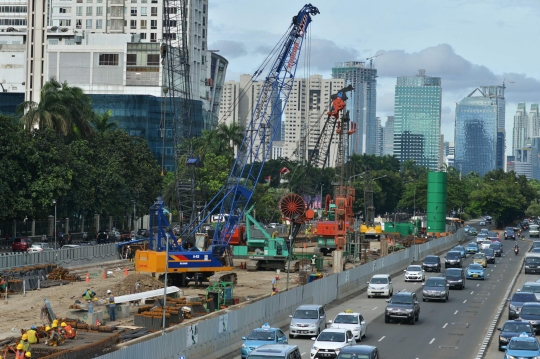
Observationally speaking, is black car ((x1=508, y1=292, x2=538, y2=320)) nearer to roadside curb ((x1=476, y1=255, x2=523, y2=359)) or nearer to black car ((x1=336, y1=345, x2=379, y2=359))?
roadside curb ((x1=476, y1=255, x2=523, y2=359))

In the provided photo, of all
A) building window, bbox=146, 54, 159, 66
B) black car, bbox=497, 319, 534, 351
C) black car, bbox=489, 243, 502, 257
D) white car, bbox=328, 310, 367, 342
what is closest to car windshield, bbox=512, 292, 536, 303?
black car, bbox=497, 319, 534, 351

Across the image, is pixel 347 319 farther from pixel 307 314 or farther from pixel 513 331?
pixel 513 331

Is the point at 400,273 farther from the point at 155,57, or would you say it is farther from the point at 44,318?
the point at 155,57

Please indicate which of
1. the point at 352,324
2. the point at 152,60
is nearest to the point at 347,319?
the point at 352,324

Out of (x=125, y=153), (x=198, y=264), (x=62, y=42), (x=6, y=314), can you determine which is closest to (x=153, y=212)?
(x=198, y=264)

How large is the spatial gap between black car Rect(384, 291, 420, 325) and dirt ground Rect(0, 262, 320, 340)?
1210 cm

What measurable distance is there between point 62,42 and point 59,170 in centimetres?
10291

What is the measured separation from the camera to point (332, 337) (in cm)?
3572

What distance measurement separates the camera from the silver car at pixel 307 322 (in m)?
41.2

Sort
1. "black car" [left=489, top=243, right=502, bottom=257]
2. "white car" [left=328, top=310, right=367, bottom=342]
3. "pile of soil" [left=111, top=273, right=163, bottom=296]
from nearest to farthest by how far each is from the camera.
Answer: "white car" [left=328, top=310, right=367, bottom=342] < "pile of soil" [left=111, top=273, right=163, bottom=296] < "black car" [left=489, top=243, right=502, bottom=257]

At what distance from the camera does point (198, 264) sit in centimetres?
6538

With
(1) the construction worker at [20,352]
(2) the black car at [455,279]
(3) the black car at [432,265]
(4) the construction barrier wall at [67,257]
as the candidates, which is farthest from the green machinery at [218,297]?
(3) the black car at [432,265]

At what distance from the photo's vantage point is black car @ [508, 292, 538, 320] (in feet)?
157

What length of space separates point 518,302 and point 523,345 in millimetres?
14838
